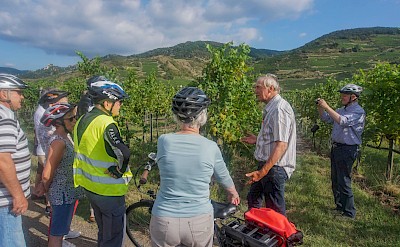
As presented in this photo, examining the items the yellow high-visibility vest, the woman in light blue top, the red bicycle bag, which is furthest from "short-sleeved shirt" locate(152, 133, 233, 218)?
the yellow high-visibility vest

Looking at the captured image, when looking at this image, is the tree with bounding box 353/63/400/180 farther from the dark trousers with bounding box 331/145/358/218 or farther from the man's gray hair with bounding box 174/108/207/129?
the man's gray hair with bounding box 174/108/207/129

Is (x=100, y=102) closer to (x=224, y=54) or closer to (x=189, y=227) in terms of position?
(x=189, y=227)

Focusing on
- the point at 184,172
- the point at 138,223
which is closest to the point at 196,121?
the point at 184,172

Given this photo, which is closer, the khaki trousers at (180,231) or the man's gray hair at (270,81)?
the khaki trousers at (180,231)

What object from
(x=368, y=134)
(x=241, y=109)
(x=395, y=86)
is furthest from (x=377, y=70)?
(x=241, y=109)

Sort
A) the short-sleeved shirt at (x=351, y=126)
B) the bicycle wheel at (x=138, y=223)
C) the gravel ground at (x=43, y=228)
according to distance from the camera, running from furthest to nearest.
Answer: the short-sleeved shirt at (x=351, y=126) < the gravel ground at (x=43, y=228) < the bicycle wheel at (x=138, y=223)

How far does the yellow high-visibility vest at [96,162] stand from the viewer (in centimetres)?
258

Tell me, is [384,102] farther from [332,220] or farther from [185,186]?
[185,186]

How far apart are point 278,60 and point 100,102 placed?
11258 centimetres

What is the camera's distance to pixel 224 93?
5.61 m

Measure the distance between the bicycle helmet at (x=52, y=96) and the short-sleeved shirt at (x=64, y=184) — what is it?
144cm

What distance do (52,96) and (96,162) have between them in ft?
7.95

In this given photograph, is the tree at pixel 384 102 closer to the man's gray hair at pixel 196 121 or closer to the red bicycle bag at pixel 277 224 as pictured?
the red bicycle bag at pixel 277 224

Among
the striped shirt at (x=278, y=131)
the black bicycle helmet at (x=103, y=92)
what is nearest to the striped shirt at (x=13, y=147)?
the black bicycle helmet at (x=103, y=92)
